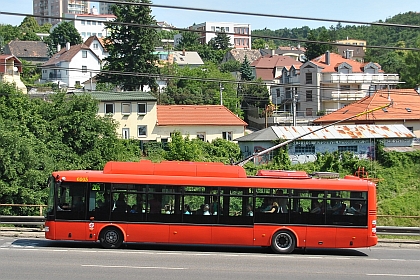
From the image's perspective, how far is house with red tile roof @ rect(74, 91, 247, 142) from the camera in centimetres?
5641

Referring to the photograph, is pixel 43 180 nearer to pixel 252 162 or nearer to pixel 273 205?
pixel 273 205

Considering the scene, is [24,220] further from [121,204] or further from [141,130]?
[141,130]

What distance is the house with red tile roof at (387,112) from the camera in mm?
57406

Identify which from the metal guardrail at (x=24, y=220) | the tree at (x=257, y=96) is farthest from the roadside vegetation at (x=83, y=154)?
the tree at (x=257, y=96)

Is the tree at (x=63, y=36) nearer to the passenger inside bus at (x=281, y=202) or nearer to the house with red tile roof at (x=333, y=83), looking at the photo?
→ the house with red tile roof at (x=333, y=83)

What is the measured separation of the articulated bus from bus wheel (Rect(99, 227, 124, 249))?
0.10 ft

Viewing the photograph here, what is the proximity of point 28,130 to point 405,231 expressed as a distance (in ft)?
79.9

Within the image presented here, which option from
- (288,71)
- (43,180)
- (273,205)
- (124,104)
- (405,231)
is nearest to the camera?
(273,205)

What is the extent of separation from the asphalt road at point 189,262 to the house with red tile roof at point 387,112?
37.3 metres

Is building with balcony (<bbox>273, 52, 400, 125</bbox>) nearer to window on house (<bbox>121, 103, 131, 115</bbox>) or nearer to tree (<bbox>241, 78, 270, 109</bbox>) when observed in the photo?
tree (<bbox>241, 78, 270, 109</bbox>)

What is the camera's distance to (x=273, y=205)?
19.7 m

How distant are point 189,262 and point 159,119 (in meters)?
41.8

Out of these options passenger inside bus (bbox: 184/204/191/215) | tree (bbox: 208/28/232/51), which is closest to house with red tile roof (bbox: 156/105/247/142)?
passenger inside bus (bbox: 184/204/191/215)

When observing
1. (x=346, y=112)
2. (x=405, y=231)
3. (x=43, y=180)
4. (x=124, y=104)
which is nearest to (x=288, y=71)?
(x=346, y=112)
